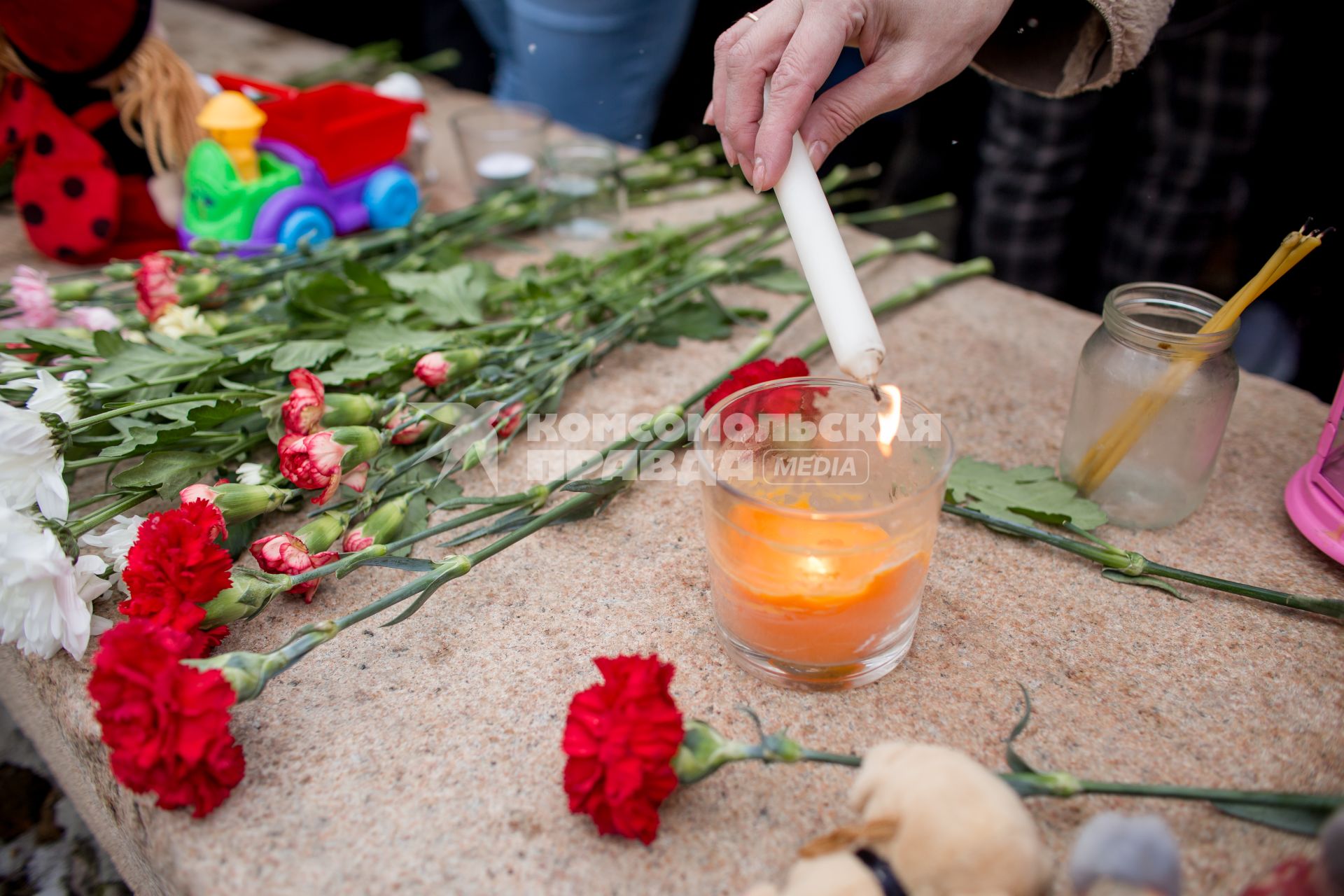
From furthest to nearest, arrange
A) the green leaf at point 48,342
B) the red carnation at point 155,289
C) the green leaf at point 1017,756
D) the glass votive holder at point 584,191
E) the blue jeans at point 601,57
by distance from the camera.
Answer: the blue jeans at point 601,57 → the glass votive holder at point 584,191 → the red carnation at point 155,289 → the green leaf at point 48,342 → the green leaf at point 1017,756

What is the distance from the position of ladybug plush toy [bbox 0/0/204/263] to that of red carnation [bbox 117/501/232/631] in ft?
2.64

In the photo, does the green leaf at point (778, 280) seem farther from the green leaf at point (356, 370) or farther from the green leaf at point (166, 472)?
the green leaf at point (166, 472)

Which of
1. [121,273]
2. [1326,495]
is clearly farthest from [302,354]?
[1326,495]

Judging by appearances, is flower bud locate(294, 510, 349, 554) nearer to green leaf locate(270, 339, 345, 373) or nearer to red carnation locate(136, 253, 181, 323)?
green leaf locate(270, 339, 345, 373)

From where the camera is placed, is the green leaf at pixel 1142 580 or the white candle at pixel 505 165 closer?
the green leaf at pixel 1142 580

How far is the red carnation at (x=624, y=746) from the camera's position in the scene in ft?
1.52

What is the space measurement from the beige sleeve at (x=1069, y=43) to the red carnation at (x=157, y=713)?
0.89 m

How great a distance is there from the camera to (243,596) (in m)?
0.60

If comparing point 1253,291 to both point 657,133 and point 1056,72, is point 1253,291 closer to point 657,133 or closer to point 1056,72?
point 1056,72

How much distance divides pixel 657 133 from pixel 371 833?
157 cm

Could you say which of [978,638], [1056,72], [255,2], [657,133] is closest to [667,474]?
[978,638]

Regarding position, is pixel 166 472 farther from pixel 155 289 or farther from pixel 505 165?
pixel 505 165

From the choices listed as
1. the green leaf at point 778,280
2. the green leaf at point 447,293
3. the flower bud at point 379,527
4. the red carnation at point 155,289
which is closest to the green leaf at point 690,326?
the green leaf at point 778,280

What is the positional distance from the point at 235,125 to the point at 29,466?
58 centimetres
